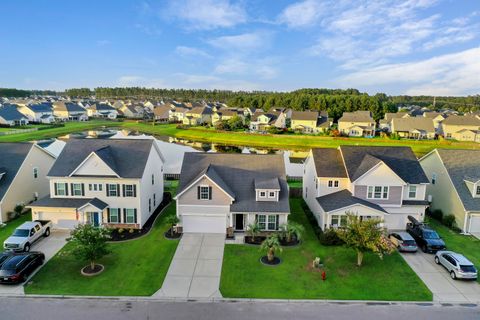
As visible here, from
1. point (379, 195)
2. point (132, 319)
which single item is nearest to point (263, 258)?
point (132, 319)

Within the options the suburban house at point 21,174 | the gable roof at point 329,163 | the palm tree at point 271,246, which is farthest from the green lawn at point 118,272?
the gable roof at point 329,163

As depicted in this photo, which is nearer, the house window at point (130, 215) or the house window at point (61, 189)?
the house window at point (130, 215)

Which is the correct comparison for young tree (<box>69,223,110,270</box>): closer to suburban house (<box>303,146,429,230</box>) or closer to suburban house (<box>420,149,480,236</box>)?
suburban house (<box>303,146,429,230</box>)

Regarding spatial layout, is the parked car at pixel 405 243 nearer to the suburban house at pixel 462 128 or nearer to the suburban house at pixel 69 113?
the suburban house at pixel 462 128

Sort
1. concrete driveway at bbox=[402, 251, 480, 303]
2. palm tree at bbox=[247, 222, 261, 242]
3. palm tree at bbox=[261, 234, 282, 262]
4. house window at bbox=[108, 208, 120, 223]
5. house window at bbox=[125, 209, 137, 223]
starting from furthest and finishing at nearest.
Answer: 1. house window at bbox=[108, 208, 120, 223]
2. house window at bbox=[125, 209, 137, 223]
3. palm tree at bbox=[247, 222, 261, 242]
4. palm tree at bbox=[261, 234, 282, 262]
5. concrete driveway at bbox=[402, 251, 480, 303]

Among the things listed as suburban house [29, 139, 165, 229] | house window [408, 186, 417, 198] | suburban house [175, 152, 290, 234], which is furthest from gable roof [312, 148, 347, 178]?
suburban house [29, 139, 165, 229]
